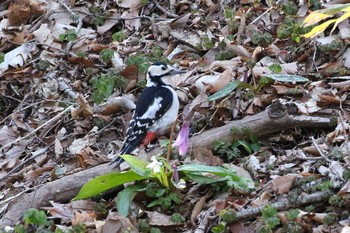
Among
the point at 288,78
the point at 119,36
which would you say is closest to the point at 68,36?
the point at 119,36

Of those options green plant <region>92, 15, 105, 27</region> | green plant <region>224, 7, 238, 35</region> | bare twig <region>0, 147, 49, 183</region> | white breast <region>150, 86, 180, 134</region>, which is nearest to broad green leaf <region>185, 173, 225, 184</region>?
white breast <region>150, 86, 180, 134</region>

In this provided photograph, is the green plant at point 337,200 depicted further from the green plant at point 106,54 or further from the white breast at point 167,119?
the green plant at point 106,54

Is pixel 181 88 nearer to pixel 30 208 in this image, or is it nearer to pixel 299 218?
pixel 30 208

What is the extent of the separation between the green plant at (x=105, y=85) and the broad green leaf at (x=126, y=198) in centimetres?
174

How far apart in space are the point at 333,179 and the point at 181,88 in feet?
7.56

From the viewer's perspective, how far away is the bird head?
6426 mm

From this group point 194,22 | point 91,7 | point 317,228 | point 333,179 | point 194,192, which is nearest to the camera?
point 317,228

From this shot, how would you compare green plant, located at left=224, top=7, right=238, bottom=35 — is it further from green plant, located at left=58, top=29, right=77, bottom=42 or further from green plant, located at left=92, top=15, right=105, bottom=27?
green plant, located at left=58, top=29, right=77, bottom=42

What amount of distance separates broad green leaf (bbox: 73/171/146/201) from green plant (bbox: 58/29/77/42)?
295 cm

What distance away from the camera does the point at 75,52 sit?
7.58 m

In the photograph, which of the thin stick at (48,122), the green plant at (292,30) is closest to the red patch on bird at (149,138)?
the thin stick at (48,122)

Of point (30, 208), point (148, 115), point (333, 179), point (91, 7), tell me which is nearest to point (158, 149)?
point (148, 115)

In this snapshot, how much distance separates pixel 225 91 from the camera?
18.9 ft

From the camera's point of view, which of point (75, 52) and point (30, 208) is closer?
point (30, 208)
